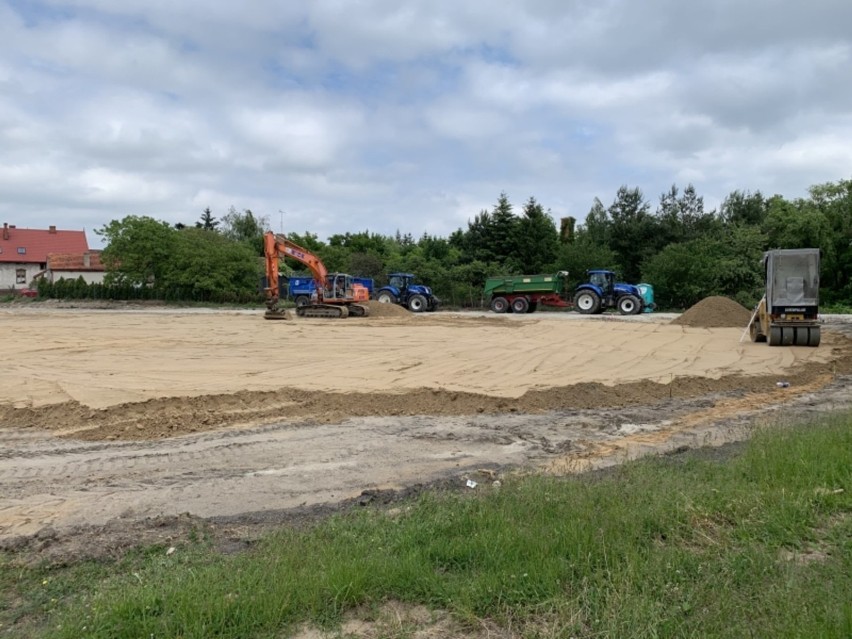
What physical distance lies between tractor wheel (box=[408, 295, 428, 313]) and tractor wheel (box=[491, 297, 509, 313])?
170 inches

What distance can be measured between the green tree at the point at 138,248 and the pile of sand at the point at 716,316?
4010 centimetres

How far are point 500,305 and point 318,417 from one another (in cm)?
2999

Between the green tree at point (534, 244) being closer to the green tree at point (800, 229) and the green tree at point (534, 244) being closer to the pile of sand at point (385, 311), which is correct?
the green tree at point (800, 229)

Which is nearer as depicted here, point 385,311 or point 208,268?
point 385,311

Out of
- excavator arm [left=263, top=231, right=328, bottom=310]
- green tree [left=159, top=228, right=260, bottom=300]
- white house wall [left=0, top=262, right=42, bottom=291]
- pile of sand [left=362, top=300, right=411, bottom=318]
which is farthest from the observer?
white house wall [left=0, top=262, right=42, bottom=291]

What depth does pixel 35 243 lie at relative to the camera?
243 feet

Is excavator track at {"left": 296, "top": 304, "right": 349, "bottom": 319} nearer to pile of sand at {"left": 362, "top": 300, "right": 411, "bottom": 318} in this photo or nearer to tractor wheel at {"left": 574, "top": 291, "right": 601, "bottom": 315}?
pile of sand at {"left": 362, "top": 300, "right": 411, "bottom": 318}

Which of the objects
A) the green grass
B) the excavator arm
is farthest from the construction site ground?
the excavator arm

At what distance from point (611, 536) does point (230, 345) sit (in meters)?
16.9

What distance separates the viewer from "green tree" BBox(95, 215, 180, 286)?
51.1 metres

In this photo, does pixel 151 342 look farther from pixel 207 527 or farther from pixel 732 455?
pixel 732 455

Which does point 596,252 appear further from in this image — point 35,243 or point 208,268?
point 35,243

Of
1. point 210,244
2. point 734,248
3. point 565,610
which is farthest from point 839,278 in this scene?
point 565,610

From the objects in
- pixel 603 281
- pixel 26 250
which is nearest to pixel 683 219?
pixel 603 281
